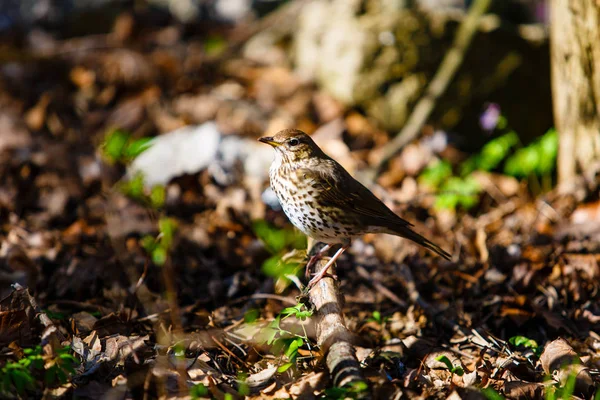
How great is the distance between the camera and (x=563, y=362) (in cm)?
349

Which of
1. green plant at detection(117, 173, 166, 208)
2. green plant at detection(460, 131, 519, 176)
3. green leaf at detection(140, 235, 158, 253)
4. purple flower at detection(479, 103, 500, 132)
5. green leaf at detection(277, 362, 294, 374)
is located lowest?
green leaf at detection(277, 362, 294, 374)

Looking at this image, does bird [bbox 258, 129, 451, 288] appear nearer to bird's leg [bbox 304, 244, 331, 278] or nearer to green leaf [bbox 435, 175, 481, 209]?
bird's leg [bbox 304, 244, 331, 278]

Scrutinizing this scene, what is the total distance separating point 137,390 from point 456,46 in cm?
530

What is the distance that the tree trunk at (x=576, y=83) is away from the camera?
17.1ft

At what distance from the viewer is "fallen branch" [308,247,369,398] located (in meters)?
2.84

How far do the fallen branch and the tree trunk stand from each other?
10.2ft

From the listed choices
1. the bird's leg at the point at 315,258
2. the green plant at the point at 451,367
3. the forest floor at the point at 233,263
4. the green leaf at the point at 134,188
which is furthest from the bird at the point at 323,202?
the green leaf at the point at 134,188

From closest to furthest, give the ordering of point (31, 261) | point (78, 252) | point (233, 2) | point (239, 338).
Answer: point (239, 338), point (31, 261), point (78, 252), point (233, 2)

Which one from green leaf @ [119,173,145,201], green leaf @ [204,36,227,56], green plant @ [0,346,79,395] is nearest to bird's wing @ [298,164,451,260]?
green leaf @ [119,173,145,201]

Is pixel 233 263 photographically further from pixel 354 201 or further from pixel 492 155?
pixel 492 155

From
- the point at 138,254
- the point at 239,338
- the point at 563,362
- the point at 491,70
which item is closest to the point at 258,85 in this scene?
the point at 491,70

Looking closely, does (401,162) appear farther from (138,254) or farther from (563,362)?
(563,362)

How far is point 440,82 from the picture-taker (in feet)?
22.3

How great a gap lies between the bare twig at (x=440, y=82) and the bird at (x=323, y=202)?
225 centimetres
